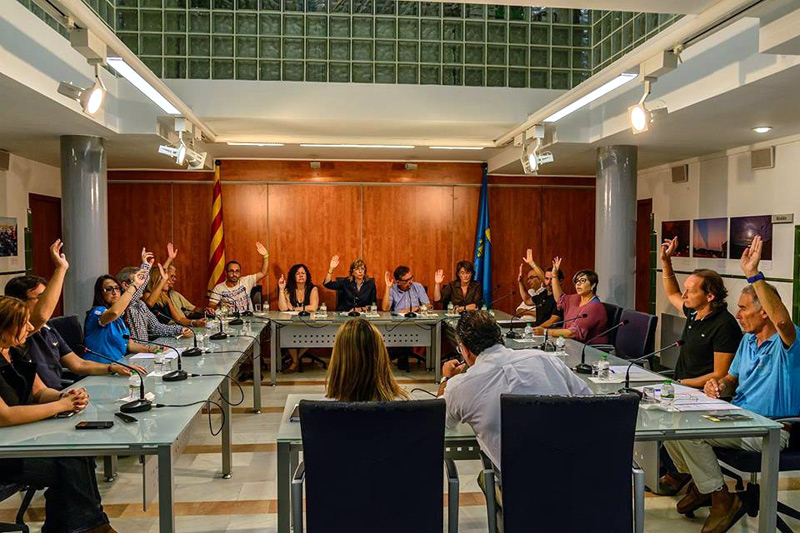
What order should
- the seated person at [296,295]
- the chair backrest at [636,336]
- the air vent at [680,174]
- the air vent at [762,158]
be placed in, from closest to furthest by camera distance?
the chair backrest at [636,336], the air vent at [762,158], the air vent at [680,174], the seated person at [296,295]

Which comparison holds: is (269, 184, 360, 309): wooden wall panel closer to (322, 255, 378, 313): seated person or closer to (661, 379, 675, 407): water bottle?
(322, 255, 378, 313): seated person

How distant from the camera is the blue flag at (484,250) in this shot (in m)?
7.96

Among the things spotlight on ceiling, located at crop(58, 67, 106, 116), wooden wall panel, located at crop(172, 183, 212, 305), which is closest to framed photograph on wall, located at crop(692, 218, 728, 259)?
spotlight on ceiling, located at crop(58, 67, 106, 116)

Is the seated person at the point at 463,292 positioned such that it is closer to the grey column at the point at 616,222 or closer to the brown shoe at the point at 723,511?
the grey column at the point at 616,222

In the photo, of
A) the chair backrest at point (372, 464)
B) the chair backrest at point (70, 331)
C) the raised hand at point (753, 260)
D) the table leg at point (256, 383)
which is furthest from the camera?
the table leg at point (256, 383)

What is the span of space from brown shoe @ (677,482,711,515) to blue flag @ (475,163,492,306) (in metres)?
4.76

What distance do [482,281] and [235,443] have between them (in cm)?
433

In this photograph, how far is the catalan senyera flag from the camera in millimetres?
7602

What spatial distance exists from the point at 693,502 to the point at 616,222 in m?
3.35

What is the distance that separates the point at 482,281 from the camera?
26.3 feet

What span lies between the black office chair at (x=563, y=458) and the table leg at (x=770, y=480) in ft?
2.92

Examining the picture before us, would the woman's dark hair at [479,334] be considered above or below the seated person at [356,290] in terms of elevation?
above

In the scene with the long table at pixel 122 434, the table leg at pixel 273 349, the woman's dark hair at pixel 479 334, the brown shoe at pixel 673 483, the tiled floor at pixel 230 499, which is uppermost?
the woman's dark hair at pixel 479 334

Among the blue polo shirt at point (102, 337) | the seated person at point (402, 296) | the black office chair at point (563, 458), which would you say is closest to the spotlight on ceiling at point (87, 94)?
the blue polo shirt at point (102, 337)
